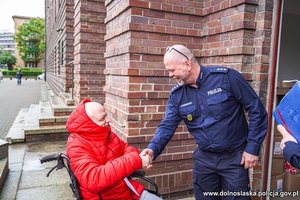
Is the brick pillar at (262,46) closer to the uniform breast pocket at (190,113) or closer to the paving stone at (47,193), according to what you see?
the uniform breast pocket at (190,113)

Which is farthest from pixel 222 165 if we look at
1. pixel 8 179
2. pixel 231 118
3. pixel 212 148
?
pixel 8 179

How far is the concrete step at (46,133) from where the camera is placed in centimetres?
625

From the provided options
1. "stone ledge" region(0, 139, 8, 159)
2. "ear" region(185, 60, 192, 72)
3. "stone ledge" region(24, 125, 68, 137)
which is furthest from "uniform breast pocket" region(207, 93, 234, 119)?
"stone ledge" region(24, 125, 68, 137)

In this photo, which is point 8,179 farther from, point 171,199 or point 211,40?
point 211,40

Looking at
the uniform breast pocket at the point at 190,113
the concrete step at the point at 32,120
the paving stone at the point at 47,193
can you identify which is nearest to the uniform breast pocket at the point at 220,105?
the uniform breast pocket at the point at 190,113

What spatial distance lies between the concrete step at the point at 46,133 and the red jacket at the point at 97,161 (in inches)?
167

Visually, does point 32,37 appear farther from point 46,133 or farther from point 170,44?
point 170,44

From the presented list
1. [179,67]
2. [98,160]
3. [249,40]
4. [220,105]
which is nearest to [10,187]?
[98,160]

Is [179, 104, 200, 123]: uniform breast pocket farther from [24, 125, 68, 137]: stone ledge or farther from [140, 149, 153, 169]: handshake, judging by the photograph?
[24, 125, 68, 137]: stone ledge

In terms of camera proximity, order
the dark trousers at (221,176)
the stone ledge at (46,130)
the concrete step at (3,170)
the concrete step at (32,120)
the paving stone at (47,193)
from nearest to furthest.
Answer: the dark trousers at (221,176) < the paving stone at (47,193) < the concrete step at (3,170) < the stone ledge at (46,130) < the concrete step at (32,120)

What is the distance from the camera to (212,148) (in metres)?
2.39

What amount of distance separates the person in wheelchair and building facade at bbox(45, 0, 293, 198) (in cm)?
103

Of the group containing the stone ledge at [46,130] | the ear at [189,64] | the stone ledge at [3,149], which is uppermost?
the ear at [189,64]

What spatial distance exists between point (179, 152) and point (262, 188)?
1.03 meters
